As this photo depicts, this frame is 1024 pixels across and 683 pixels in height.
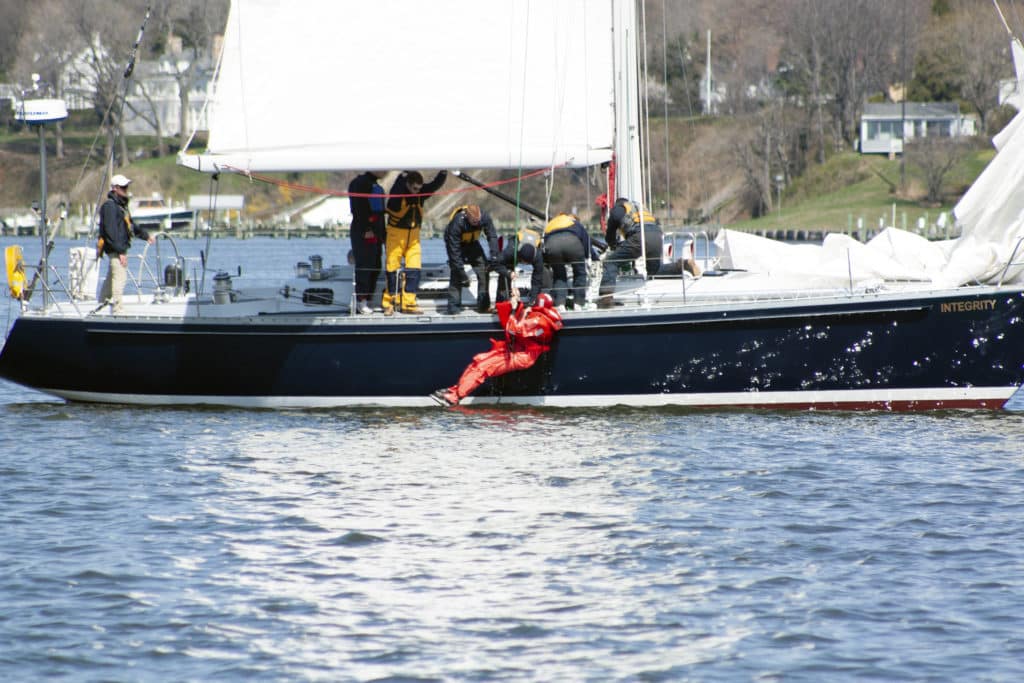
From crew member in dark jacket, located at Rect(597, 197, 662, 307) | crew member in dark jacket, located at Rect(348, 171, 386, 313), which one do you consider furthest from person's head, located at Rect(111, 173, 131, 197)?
crew member in dark jacket, located at Rect(597, 197, 662, 307)

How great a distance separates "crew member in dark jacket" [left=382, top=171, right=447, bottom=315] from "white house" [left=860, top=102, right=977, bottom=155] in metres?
78.3

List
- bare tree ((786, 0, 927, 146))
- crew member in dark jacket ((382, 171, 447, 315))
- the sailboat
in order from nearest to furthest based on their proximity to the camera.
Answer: the sailboat, crew member in dark jacket ((382, 171, 447, 315)), bare tree ((786, 0, 927, 146))

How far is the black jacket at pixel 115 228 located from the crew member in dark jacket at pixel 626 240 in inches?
208

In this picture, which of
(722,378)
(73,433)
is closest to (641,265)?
(722,378)

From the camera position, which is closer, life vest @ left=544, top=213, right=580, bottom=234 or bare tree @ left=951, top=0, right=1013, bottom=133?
life vest @ left=544, top=213, right=580, bottom=234

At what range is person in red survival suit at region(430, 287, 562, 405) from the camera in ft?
52.2

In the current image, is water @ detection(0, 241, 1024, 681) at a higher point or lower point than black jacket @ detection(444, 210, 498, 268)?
lower

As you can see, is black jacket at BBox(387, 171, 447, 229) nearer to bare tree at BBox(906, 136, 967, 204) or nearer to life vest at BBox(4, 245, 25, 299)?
life vest at BBox(4, 245, 25, 299)

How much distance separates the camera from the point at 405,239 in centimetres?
1672

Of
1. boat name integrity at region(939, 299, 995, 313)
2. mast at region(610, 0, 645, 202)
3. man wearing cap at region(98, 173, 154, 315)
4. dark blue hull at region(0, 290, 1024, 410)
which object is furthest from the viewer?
mast at region(610, 0, 645, 202)

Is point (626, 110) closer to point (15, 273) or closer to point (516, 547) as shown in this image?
point (15, 273)

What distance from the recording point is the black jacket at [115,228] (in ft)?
56.8

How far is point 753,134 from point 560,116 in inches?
3178

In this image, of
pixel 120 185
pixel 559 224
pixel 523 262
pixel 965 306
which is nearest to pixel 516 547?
pixel 523 262
